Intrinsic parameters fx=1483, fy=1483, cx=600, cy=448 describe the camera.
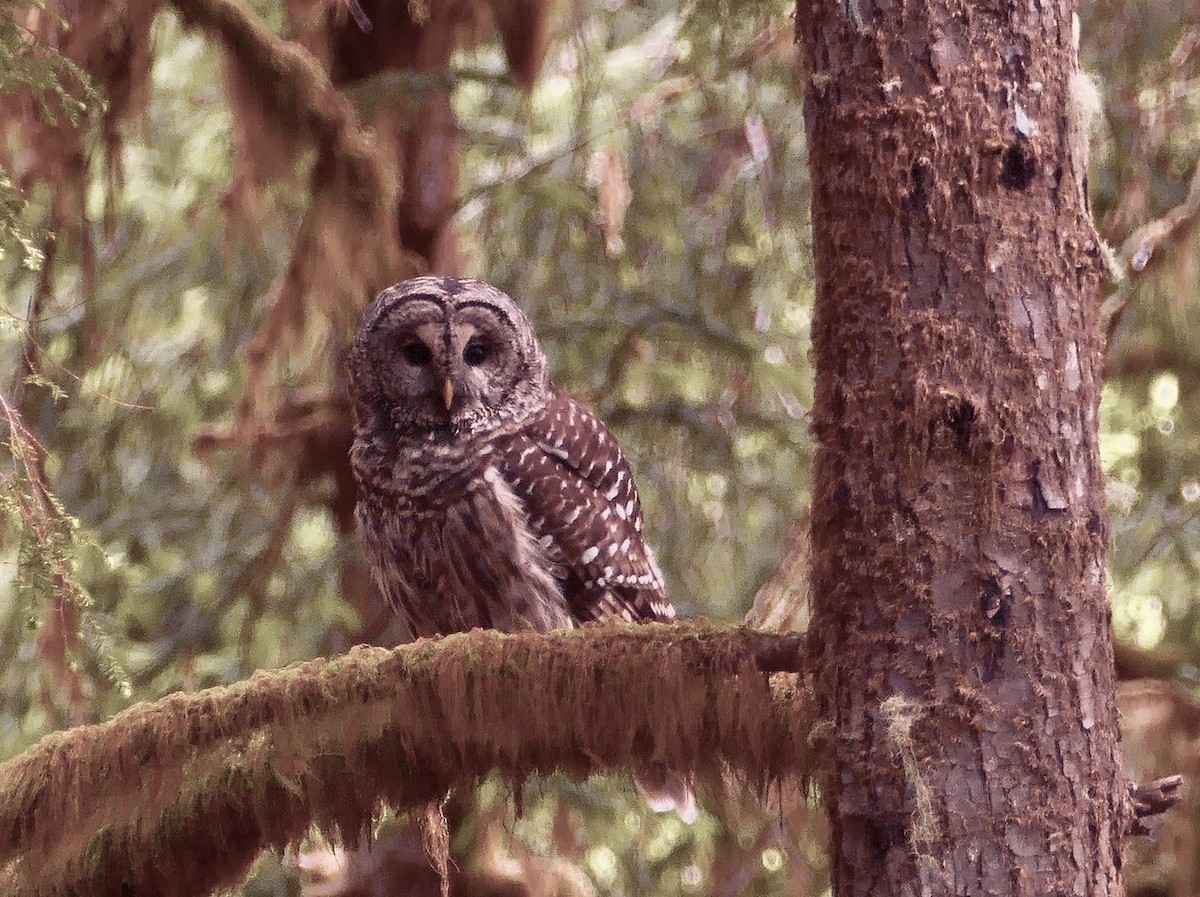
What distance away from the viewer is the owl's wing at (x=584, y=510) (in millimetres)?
4055

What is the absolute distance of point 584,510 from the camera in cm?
414

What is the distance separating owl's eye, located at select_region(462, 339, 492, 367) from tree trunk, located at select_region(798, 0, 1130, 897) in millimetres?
1746

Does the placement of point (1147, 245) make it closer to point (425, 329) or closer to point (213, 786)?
point (425, 329)

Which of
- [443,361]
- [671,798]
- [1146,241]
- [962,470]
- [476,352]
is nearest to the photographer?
[962,470]

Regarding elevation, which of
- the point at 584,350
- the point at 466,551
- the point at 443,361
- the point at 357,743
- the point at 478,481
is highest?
the point at 584,350

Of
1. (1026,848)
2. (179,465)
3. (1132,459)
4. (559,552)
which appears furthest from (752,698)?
(179,465)

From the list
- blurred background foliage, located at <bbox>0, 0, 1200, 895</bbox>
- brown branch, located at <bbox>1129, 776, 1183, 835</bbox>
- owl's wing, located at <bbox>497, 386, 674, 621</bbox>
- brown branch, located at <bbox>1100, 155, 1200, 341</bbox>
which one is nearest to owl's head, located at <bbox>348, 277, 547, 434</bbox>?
owl's wing, located at <bbox>497, 386, 674, 621</bbox>

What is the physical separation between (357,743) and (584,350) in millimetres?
2939

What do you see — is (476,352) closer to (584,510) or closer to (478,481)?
(478,481)

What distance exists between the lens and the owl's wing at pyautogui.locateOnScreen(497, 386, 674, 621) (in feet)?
13.3

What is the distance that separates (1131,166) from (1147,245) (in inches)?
18.3

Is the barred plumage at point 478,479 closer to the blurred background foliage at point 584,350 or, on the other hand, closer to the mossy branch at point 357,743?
the blurred background foliage at point 584,350

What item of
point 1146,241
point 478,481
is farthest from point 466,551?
point 1146,241

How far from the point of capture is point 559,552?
4066 millimetres
